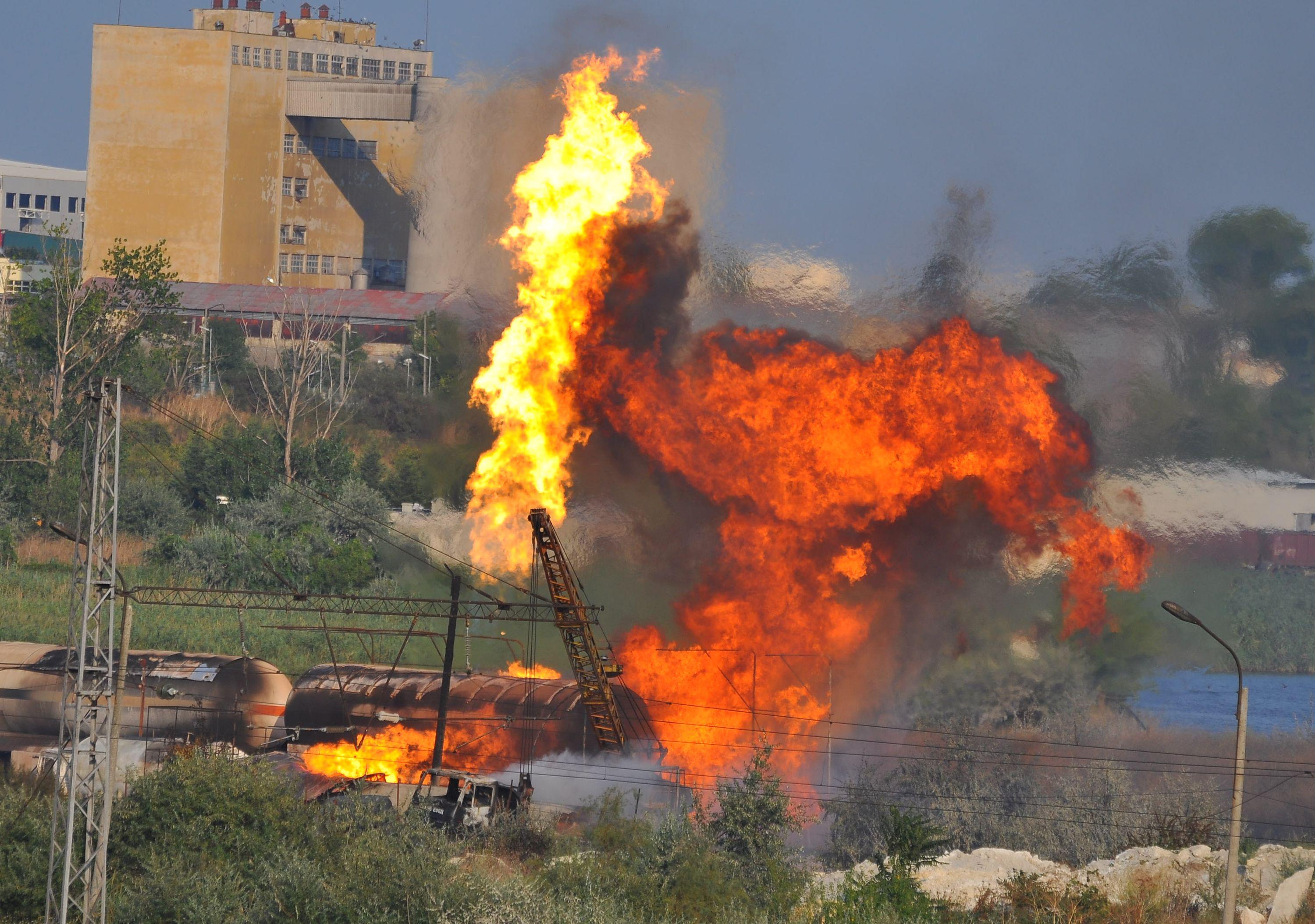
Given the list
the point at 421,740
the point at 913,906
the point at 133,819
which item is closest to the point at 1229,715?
the point at 913,906

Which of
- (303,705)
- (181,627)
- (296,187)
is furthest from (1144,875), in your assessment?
(296,187)

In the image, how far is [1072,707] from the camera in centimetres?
5966

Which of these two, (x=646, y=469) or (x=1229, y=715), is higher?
(x=646, y=469)

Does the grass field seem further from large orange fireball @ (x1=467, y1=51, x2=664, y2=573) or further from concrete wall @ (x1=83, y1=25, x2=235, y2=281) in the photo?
concrete wall @ (x1=83, y1=25, x2=235, y2=281)

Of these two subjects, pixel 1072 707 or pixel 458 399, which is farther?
pixel 458 399

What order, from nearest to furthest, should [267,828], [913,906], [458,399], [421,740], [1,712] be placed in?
[913,906] < [267,828] < [421,740] < [1,712] < [458,399]

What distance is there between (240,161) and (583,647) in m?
80.9

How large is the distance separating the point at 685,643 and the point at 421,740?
1072cm

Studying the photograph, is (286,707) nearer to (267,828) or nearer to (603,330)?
(267,828)

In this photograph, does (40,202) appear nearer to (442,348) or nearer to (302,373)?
(302,373)

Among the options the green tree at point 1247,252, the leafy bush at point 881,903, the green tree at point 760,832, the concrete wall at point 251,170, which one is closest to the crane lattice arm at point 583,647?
the green tree at point 760,832

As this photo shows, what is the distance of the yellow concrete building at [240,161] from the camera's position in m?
121

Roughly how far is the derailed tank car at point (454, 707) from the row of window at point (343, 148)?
74.8 meters

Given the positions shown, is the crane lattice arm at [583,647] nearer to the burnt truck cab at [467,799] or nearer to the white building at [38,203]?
the burnt truck cab at [467,799]
